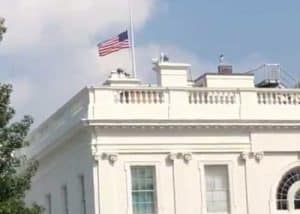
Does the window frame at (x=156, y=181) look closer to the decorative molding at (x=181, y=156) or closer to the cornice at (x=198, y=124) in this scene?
the decorative molding at (x=181, y=156)

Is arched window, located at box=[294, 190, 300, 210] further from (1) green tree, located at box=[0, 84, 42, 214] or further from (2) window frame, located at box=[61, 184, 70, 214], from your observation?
(1) green tree, located at box=[0, 84, 42, 214]

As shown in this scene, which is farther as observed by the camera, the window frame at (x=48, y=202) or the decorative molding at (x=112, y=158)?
the window frame at (x=48, y=202)

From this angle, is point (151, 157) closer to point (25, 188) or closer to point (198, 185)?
point (198, 185)

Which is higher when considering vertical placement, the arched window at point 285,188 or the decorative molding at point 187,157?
the decorative molding at point 187,157

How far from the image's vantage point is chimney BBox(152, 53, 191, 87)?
36719mm

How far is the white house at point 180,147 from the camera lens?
34.7 m

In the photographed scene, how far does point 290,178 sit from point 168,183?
4256 mm

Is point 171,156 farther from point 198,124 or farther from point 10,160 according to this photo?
point 10,160

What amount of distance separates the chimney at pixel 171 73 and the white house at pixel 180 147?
3cm

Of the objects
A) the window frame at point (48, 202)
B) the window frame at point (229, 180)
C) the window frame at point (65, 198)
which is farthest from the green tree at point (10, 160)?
the window frame at point (48, 202)

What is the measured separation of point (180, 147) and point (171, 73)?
9.38ft

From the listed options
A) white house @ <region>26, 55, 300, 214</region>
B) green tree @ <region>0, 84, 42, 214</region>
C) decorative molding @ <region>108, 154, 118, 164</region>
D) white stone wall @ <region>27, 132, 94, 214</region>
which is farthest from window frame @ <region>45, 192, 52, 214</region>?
green tree @ <region>0, 84, 42, 214</region>

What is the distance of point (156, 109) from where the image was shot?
3547 centimetres

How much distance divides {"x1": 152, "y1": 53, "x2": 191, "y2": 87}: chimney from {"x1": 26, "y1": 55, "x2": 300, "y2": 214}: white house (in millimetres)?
32
